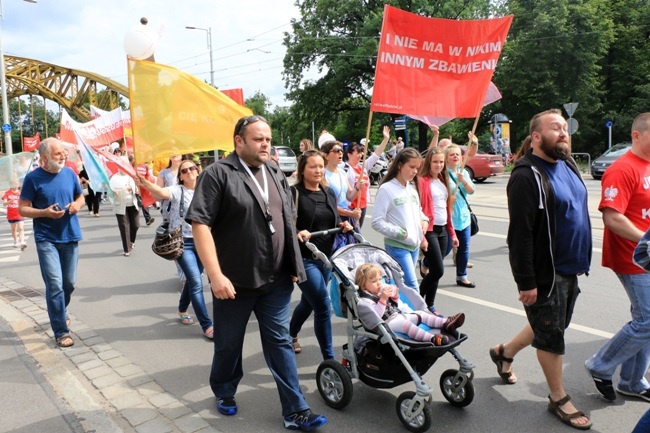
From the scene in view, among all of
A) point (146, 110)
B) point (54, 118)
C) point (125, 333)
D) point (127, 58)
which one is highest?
point (54, 118)

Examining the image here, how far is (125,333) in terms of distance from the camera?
5695mm

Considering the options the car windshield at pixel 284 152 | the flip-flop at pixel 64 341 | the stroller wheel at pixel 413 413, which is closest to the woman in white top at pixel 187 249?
the flip-flop at pixel 64 341

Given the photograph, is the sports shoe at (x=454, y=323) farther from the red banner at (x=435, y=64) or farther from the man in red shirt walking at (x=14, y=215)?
the man in red shirt walking at (x=14, y=215)

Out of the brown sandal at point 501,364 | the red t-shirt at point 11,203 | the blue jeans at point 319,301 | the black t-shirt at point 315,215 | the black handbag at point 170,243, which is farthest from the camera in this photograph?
the red t-shirt at point 11,203

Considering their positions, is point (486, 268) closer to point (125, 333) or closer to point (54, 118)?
point (125, 333)

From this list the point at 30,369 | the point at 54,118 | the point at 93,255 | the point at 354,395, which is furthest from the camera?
the point at 54,118

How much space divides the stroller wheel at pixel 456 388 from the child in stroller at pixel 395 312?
12.7 inches

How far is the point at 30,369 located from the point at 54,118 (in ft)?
263

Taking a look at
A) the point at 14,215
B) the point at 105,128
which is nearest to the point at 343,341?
the point at 105,128

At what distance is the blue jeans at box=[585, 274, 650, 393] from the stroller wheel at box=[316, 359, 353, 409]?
5.50 ft

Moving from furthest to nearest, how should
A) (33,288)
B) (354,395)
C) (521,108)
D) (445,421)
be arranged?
(521,108), (33,288), (354,395), (445,421)

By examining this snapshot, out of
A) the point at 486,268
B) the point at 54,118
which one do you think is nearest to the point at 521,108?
the point at 486,268

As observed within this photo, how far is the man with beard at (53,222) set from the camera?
17.0 feet

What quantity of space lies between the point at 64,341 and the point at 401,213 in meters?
3.36
